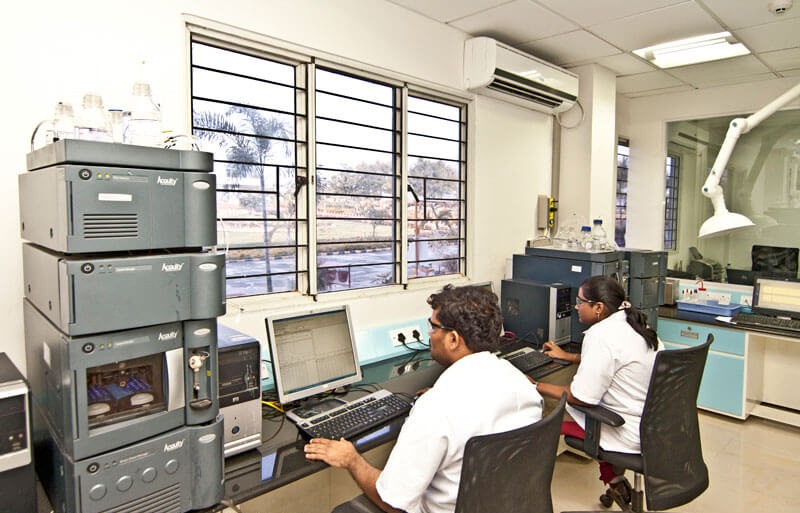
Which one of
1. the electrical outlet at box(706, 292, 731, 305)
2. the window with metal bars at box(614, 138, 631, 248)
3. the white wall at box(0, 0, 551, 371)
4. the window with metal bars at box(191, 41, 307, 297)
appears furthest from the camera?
the window with metal bars at box(614, 138, 631, 248)

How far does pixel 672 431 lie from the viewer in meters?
2.03

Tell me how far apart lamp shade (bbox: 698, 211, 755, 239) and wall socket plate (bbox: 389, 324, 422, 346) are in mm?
1903

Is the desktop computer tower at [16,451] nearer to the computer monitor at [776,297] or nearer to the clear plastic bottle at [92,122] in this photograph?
the clear plastic bottle at [92,122]

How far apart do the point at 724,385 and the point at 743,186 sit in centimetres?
186

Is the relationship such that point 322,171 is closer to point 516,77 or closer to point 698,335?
point 516,77

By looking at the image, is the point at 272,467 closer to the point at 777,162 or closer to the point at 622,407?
the point at 622,407

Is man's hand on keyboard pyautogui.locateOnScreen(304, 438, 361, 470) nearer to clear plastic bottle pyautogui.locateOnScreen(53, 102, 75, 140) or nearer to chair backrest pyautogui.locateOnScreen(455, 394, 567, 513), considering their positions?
chair backrest pyautogui.locateOnScreen(455, 394, 567, 513)

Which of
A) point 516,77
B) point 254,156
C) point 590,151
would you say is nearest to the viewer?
point 254,156

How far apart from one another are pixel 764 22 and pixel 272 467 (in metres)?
3.62

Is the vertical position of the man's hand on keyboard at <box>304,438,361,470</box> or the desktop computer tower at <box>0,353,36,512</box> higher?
the desktop computer tower at <box>0,353,36,512</box>

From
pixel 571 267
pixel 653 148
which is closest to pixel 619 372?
pixel 571 267

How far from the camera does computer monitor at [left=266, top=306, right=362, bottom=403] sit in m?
1.87

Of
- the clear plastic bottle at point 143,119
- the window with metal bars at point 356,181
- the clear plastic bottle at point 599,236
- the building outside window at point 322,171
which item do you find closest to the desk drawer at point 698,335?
the clear plastic bottle at point 599,236

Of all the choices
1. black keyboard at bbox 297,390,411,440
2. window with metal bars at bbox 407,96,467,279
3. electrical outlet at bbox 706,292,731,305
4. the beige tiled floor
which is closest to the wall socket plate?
window with metal bars at bbox 407,96,467,279
